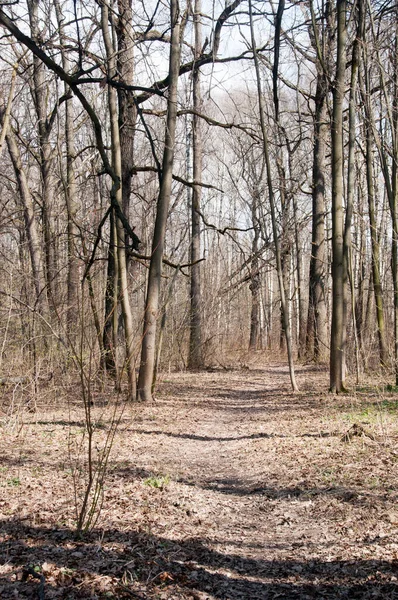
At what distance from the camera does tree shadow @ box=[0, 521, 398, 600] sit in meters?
3.48

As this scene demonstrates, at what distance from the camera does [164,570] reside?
381 centimetres

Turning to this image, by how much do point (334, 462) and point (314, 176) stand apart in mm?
12829

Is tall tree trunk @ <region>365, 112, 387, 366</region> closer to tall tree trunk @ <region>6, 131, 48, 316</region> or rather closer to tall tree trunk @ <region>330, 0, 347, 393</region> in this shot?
tall tree trunk @ <region>330, 0, 347, 393</region>

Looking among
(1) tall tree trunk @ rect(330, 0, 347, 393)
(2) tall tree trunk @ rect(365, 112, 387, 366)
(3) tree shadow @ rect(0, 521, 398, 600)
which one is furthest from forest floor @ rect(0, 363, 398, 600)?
(2) tall tree trunk @ rect(365, 112, 387, 366)

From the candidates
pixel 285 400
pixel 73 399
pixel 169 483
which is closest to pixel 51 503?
pixel 169 483

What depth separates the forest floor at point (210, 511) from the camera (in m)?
3.62

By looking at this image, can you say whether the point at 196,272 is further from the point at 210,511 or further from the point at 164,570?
Result: the point at 164,570

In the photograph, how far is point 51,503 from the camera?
488 cm

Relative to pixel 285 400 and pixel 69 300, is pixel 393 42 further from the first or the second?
pixel 69 300

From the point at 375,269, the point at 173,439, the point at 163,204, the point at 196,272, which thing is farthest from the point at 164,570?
the point at 196,272

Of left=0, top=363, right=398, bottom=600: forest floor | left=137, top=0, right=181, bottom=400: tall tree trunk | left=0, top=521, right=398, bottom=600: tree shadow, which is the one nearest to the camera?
left=0, top=521, right=398, bottom=600: tree shadow

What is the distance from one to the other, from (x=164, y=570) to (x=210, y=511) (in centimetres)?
130

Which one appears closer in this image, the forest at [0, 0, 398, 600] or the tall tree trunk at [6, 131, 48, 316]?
the forest at [0, 0, 398, 600]

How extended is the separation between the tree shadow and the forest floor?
0.5 inches
